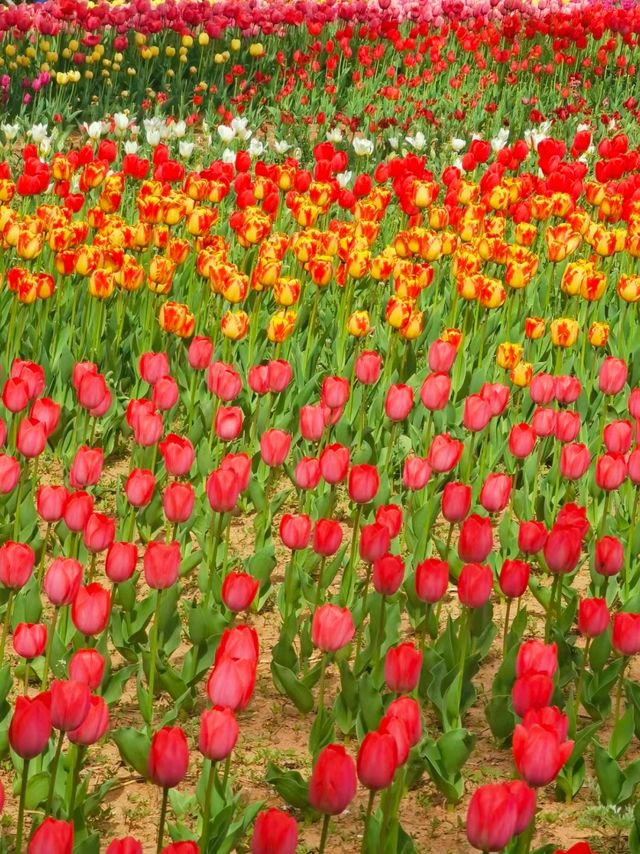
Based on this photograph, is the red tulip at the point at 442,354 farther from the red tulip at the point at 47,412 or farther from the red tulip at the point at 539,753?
the red tulip at the point at 539,753

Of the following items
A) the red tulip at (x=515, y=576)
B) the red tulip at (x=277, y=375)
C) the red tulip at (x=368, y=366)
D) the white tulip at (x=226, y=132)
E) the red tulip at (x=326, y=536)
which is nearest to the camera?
the red tulip at (x=515, y=576)

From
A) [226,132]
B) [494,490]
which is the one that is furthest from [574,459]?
[226,132]

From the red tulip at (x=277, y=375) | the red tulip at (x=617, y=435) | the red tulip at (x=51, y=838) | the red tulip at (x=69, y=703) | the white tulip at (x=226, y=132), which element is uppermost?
the white tulip at (x=226, y=132)

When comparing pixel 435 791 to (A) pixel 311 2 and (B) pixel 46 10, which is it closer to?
(B) pixel 46 10

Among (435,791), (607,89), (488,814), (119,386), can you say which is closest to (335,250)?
(119,386)

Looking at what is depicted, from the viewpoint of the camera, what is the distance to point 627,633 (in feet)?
9.53

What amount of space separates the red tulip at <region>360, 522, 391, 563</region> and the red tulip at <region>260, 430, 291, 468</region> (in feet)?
2.28

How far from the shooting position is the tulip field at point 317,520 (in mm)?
2680

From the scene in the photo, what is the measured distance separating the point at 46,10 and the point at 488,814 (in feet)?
32.3

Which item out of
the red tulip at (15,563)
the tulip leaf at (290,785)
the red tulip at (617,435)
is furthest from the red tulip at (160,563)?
the red tulip at (617,435)

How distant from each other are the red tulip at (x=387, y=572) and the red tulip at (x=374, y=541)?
59mm

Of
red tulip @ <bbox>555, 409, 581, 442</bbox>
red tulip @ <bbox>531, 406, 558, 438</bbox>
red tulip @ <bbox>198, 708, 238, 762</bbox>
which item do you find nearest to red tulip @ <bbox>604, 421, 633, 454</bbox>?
red tulip @ <bbox>555, 409, 581, 442</bbox>

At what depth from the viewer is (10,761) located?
3213mm

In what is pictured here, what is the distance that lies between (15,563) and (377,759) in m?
1.08
